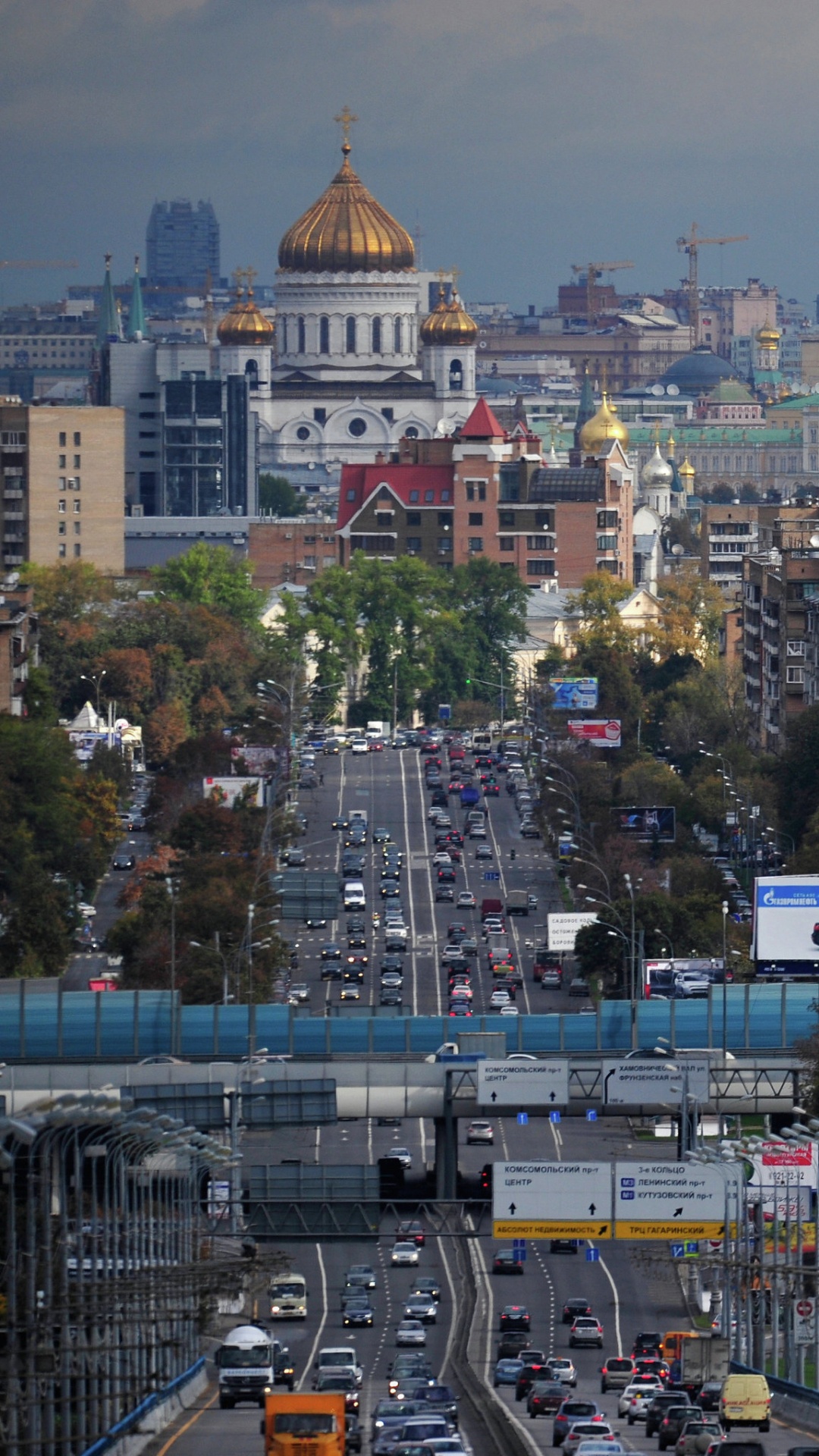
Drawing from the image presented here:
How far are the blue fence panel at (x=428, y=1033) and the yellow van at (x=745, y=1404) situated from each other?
23709mm

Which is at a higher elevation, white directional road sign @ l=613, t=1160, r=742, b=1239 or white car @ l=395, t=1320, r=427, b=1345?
white directional road sign @ l=613, t=1160, r=742, b=1239

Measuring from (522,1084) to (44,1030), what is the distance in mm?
10787

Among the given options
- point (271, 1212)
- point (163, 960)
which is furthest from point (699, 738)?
point (271, 1212)

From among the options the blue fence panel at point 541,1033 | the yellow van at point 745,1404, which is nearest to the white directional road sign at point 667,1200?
the yellow van at point 745,1404

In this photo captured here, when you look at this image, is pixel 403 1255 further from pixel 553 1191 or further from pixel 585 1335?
pixel 553 1191

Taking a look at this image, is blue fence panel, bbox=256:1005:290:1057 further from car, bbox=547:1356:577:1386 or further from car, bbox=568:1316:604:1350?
car, bbox=547:1356:577:1386

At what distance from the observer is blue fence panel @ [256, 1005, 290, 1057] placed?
236 ft

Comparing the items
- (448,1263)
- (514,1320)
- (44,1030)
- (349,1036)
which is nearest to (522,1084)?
(514,1320)

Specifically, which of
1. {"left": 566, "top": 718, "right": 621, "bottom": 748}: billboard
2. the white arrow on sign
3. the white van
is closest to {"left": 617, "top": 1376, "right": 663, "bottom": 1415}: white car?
the white arrow on sign

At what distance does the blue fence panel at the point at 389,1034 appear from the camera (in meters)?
71.7

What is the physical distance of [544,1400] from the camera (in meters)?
51.6

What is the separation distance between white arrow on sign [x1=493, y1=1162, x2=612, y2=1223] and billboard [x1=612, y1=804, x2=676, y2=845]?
53192mm

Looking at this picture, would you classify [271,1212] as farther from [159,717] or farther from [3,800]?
[159,717]

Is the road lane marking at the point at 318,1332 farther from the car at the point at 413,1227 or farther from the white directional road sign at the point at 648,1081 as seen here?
the white directional road sign at the point at 648,1081
